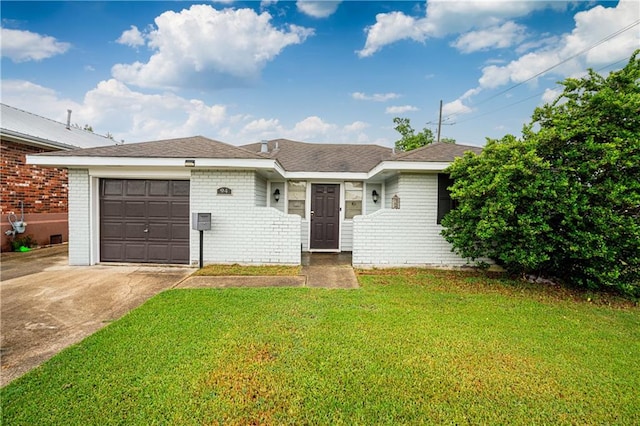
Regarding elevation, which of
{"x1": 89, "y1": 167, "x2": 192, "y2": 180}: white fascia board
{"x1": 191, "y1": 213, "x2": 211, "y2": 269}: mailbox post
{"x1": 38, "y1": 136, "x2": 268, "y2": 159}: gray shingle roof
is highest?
{"x1": 38, "y1": 136, "x2": 268, "y2": 159}: gray shingle roof

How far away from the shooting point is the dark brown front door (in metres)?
9.51

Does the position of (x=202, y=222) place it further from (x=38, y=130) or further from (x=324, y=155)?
(x=38, y=130)

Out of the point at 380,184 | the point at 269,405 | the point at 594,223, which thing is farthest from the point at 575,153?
the point at 269,405

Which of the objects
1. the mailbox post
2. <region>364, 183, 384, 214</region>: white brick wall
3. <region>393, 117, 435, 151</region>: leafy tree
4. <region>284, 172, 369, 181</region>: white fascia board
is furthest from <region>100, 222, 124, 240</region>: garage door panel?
<region>393, 117, 435, 151</region>: leafy tree

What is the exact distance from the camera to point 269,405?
2.31m

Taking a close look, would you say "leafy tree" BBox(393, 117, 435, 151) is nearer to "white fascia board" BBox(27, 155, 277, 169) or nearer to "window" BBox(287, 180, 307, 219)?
"window" BBox(287, 180, 307, 219)

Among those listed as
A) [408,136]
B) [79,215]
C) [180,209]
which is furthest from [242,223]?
[408,136]

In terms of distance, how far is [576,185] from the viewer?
4996 mm

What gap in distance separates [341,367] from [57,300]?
4868 millimetres

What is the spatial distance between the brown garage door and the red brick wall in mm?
3968

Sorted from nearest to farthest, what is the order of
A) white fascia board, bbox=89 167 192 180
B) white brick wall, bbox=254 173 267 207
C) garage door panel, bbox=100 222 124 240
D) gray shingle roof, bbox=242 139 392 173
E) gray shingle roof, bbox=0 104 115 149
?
white fascia board, bbox=89 167 192 180 → garage door panel, bbox=100 222 124 240 → white brick wall, bbox=254 173 267 207 → gray shingle roof, bbox=0 104 115 149 → gray shingle roof, bbox=242 139 392 173

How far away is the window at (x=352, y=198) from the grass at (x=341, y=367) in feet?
16.5

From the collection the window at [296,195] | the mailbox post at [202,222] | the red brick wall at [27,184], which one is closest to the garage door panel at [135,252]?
the mailbox post at [202,222]

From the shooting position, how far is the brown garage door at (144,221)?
288 inches
